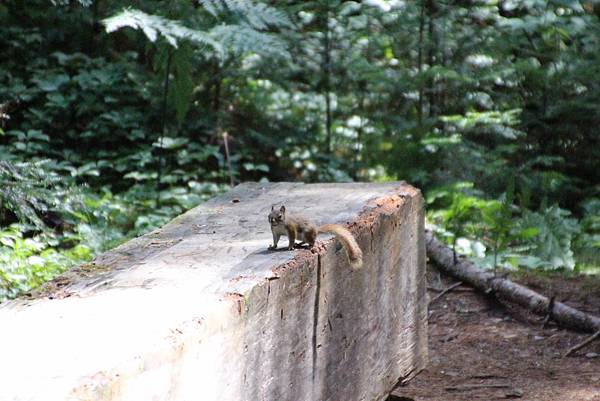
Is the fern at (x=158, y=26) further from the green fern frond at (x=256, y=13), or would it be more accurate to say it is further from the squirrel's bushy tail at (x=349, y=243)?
the squirrel's bushy tail at (x=349, y=243)

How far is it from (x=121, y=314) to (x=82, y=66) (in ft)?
22.0

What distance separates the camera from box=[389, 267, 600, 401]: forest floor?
187 inches

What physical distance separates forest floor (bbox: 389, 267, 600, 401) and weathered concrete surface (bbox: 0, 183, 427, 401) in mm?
379

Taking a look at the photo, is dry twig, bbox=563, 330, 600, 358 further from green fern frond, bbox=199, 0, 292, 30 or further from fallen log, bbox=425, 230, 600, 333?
green fern frond, bbox=199, 0, 292, 30

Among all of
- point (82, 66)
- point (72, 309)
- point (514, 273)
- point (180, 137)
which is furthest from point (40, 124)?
point (72, 309)

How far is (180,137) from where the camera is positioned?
869cm

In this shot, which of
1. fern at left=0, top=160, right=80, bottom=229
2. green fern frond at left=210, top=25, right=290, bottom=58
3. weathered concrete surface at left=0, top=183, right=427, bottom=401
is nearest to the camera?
weathered concrete surface at left=0, top=183, right=427, bottom=401

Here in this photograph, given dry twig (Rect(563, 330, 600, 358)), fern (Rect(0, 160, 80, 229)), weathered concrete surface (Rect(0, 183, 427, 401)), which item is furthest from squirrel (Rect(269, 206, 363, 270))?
dry twig (Rect(563, 330, 600, 358))

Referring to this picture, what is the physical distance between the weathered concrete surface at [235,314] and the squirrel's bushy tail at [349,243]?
0.05 meters

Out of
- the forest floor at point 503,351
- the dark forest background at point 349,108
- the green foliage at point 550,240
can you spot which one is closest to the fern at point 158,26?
the dark forest background at point 349,108

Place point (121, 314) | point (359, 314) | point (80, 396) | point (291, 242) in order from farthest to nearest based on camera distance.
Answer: point (359, 314) → point (291, 242) → point (121, 314) → point (80, 396)

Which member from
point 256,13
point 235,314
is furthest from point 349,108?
point 235,314

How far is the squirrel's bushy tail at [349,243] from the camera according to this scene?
3.46 m

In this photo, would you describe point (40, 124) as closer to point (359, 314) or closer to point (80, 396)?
point (359, 314)
